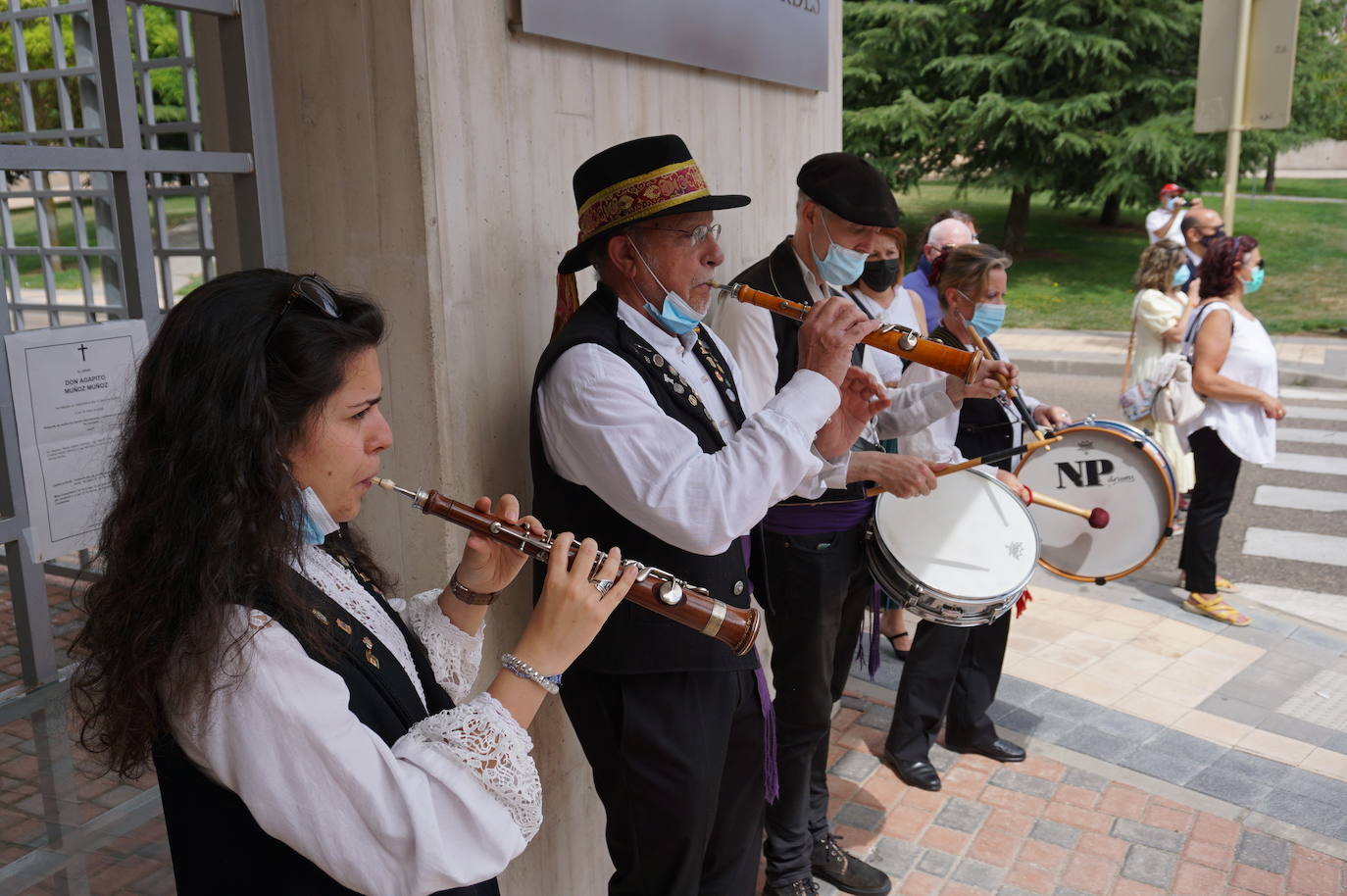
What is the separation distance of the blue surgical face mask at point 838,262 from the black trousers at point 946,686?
1.53 metres

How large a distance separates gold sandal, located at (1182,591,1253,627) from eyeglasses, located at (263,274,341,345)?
558 cm

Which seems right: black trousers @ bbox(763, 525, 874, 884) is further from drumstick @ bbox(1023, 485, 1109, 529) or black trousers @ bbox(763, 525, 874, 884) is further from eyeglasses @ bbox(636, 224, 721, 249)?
eyeglasses @ bbox(636, 224, 721, 249)

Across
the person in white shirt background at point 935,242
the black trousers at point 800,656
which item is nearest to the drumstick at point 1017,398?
the black trousers at point 800,656

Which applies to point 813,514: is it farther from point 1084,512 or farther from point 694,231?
point 1084,512

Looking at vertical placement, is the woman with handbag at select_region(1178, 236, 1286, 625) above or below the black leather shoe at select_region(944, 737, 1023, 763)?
above

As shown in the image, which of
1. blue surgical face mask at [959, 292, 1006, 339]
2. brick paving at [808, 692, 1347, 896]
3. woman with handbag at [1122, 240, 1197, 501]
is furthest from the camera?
woman with handbag at [1122, 240, 1197, 501]

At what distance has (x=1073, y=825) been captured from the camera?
3943 mm

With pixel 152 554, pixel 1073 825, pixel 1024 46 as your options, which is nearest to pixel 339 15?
pixel 152 554

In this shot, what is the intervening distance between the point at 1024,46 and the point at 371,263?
19295 millimetres

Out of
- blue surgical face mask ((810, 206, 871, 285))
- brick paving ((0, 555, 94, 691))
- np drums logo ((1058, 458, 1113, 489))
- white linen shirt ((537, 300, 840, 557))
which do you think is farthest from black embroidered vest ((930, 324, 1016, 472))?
brick paving ((0, 555, 94, 691))

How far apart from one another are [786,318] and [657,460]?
3.66 ft

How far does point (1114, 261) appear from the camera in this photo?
826 inches

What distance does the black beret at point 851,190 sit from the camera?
3.23m

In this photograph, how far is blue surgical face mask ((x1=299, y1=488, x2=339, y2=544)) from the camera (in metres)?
1.61
